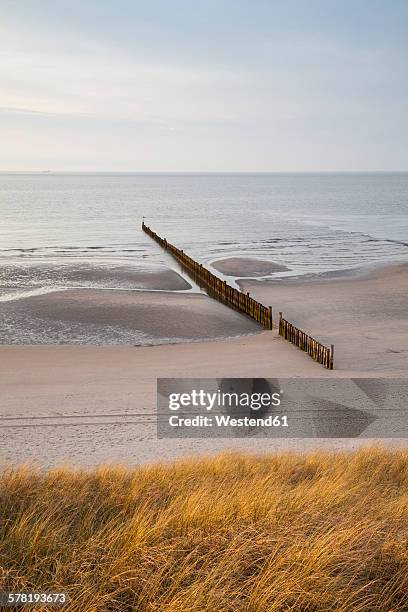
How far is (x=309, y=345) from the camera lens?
2228cm

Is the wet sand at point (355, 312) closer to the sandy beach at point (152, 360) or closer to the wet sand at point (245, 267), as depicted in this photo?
the sandy beach at point (152, 360)

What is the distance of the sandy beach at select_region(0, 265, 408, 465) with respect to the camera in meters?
13.6

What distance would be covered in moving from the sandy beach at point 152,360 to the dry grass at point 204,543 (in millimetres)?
4243

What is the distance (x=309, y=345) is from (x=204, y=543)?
16.5m

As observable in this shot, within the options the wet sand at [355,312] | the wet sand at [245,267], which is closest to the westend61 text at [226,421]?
the wet sand at [355,312]

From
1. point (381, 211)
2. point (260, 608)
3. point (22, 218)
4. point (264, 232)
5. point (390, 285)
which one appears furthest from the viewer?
point (381, 211)

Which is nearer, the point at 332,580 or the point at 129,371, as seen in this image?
the point at 332,580

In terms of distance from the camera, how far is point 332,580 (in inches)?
210

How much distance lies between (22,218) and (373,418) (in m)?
84.9

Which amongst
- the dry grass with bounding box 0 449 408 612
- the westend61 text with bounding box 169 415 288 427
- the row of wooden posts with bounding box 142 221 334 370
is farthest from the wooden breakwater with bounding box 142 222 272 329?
the dry grass with bounding box 0 449 408 612

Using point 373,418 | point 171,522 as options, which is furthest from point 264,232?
point 171,522

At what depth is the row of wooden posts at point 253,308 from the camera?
70.3 ft

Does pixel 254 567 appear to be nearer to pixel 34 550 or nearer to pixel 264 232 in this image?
pixel 34 550

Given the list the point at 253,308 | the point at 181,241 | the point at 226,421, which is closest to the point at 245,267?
the point at 253,308
